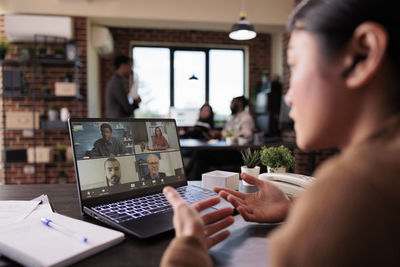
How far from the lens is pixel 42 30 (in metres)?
4.22

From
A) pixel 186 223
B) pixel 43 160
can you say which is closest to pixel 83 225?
pixel 186 223

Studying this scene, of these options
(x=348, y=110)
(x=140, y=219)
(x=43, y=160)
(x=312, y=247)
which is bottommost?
(x=43, y=160)

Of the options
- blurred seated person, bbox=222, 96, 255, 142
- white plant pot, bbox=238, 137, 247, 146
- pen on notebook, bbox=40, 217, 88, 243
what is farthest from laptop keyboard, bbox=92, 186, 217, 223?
blurred seated person, bbox=222, 96, 255, 142

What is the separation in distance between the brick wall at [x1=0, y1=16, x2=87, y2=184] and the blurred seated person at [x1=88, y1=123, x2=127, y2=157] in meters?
3.79

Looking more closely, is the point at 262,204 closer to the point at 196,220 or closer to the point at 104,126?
the point at 196,220

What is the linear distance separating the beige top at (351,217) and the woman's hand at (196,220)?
0.65 ft

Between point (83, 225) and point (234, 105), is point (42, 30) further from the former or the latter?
point (83, 225)

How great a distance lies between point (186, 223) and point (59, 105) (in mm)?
4572

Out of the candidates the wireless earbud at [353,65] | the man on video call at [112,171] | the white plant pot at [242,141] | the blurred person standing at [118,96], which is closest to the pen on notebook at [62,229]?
the man on video call at [112,171]

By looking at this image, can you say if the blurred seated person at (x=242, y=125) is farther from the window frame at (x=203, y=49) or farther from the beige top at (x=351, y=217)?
the beige top at (x=351, y=217)

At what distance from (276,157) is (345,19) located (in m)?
0.88

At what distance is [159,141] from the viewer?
1.11 m

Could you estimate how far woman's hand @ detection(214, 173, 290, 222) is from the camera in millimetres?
795

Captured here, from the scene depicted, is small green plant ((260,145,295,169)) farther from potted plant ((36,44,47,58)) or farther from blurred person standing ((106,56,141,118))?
potted plant ((36,44,47,58))
